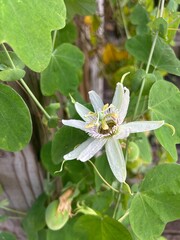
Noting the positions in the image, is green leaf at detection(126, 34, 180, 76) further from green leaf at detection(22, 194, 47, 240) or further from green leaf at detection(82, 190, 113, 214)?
green leaf at detection(22, 194, 47, 240)

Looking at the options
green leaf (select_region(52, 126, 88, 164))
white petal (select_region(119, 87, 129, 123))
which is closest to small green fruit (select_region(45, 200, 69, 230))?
green leaf (select_region(52, 126, 88, 164))

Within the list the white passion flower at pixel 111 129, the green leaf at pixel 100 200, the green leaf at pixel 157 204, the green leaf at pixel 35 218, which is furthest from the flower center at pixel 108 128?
the green leaf at pixel 35 218

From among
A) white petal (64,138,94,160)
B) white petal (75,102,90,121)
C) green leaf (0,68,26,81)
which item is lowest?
white petal (64,138,94,160)

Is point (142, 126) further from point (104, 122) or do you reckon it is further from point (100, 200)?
point (100, 200)

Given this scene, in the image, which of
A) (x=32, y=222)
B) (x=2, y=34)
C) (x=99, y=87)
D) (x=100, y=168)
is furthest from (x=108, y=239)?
(x=99, y=87)

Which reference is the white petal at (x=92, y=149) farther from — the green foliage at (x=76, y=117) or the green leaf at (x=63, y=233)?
the green leaf at (x=63, y=233)

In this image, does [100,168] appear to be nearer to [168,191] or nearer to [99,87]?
[168,191]
